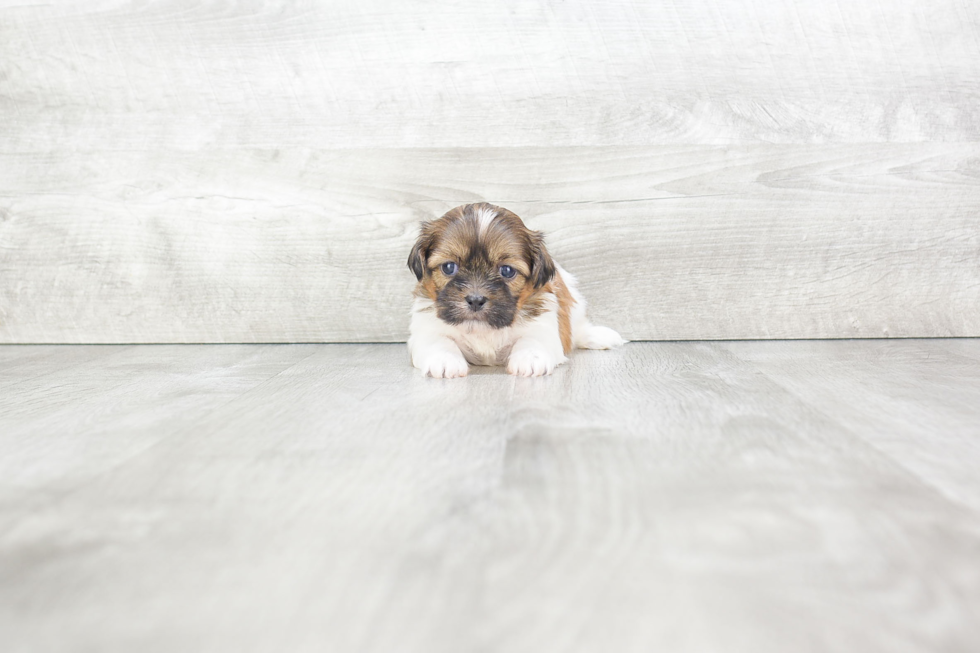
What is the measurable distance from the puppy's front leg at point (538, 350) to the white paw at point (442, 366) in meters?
0.16

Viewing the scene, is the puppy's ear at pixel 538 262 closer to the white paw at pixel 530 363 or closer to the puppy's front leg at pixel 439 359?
the white paw at pixel 530 363

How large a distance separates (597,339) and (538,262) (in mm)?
543

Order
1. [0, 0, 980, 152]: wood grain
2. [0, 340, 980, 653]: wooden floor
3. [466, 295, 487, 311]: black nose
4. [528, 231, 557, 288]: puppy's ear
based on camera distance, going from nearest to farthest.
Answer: [0, 340, 980, 653]: wooden floor < [466, 295, 487, 311]: black nose < [528, 231, 557, 288]: puppy's ear < [0, 0, 980, 152]: wood grain

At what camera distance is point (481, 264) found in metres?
2.14

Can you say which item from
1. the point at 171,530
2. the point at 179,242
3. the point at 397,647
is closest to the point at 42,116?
the point at 179,242

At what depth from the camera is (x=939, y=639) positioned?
0.67 m

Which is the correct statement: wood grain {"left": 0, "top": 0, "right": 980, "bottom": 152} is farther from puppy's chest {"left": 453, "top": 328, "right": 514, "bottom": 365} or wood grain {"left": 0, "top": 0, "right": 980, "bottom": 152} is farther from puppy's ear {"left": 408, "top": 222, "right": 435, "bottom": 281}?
puppy's chest {"left": 453, "top": 328, "right": 514, "bottom": 365}

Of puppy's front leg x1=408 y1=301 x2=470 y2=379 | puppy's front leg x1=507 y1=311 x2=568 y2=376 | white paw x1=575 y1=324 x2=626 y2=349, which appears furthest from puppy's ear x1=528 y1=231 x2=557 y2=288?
white paw x1=575 y1=324 x2=626 y2=349

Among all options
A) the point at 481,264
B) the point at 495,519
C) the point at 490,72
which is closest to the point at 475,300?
the point at 481,264

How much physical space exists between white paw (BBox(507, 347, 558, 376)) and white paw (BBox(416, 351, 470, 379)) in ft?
0.49

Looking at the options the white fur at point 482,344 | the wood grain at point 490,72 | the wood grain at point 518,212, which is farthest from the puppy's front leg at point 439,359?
the wood grain at point 490,72

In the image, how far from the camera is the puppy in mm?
2117

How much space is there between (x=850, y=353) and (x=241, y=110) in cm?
Result: 237

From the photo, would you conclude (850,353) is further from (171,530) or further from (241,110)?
(241,110)
